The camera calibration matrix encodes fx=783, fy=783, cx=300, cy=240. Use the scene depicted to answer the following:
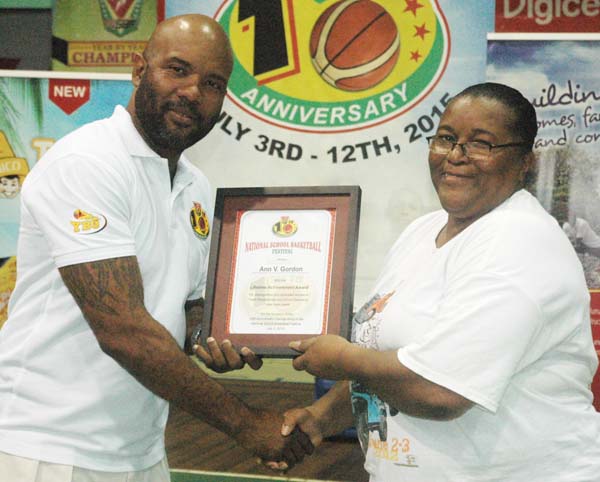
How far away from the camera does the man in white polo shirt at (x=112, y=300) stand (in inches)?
72.4

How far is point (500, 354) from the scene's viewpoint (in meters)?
1.55

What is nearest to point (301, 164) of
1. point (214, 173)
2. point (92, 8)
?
point (214, 173)

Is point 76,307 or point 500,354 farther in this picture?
point 76,307

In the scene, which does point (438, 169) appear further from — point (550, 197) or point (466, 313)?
point (550, 197)

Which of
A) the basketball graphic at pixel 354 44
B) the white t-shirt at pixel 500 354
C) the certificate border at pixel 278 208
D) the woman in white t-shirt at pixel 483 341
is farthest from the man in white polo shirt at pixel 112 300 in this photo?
the basketball graphic at pixel 354 44

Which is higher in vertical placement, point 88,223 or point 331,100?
point 331,100

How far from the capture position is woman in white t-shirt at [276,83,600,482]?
1.57 meters

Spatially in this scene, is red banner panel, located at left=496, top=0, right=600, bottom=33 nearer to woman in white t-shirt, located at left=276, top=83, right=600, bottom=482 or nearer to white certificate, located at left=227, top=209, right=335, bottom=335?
white certificate, located at left=227, top=209, right=335, bottom=335

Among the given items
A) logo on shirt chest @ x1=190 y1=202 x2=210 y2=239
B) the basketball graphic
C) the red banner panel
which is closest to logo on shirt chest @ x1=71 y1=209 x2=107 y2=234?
logo on shirt chest @ x1=190 y1=202 x2=210 y2=239

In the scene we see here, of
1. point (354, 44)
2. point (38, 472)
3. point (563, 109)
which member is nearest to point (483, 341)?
point (38, 472)

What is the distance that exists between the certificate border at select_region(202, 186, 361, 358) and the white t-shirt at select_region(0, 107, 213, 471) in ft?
0.49

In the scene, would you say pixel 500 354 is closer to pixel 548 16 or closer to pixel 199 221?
pixel 199 221

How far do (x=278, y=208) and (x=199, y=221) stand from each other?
0.75 feet

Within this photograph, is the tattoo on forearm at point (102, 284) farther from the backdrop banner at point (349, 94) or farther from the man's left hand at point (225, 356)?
the backdrop banner at point (349, 94)
